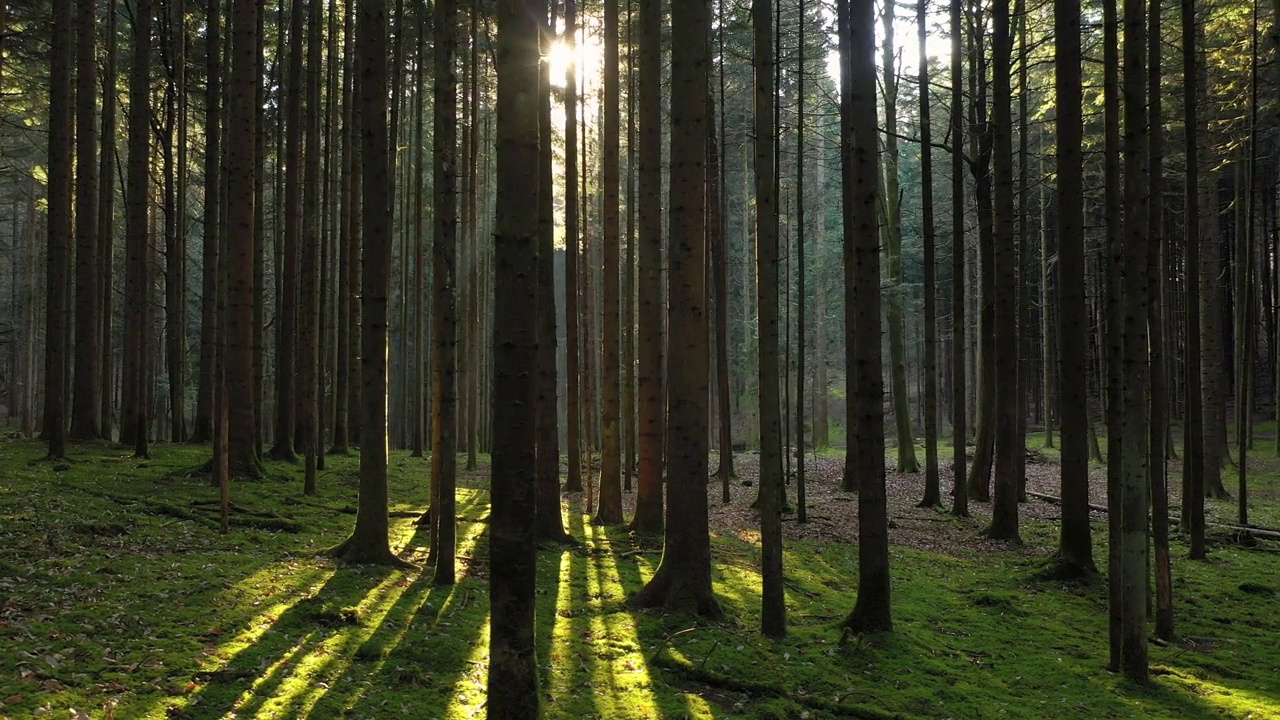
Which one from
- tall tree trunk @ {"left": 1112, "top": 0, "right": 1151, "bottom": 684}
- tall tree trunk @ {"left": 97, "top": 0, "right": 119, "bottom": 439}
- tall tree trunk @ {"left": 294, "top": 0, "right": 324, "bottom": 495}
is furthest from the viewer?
tall tree trunk @ {"left": 97, "top": 0, "right": 119, "bottom": 439}

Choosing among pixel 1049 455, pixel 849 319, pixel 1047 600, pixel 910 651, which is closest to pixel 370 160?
pixel 910 651

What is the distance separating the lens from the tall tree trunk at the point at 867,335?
7.61 m

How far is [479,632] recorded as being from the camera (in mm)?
7004

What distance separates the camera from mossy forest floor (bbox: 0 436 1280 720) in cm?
535

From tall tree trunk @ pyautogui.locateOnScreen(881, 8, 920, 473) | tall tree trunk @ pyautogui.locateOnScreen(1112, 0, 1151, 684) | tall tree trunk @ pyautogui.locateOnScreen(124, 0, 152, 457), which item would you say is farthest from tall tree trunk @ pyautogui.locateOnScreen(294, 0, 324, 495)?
tall tree trunk @ pyautogui.locateOnScreen(881, 8, 920, 473)

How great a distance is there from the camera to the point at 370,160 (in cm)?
852

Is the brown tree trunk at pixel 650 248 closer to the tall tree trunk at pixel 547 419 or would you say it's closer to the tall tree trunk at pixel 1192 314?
the tall tree trunk at pixel 547 419

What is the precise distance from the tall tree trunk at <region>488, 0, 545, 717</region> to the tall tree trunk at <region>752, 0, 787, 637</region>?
3.18 metres

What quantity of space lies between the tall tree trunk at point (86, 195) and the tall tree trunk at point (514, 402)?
14549 millimetres

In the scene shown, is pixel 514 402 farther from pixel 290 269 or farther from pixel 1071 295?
pixel 290 269

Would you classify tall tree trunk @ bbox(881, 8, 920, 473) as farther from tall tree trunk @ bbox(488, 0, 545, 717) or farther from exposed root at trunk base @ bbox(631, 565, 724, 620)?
tall tree trunk @ bbox(488, 0, 545, 717)

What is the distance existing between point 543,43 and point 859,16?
7.21m

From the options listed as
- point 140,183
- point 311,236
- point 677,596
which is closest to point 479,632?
point 677,596

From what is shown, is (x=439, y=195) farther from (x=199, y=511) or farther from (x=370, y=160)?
(x=199, y=511)
